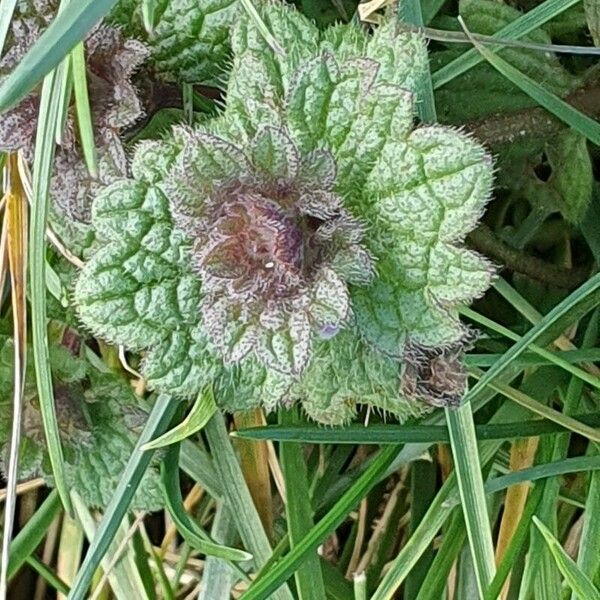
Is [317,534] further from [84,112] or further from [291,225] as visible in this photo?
[84,112]

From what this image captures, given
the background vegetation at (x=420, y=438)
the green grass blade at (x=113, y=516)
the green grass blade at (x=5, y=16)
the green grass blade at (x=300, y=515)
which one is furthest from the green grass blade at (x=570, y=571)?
the green grass blade at (x=5, y=16)

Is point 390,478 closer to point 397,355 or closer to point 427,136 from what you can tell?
point 397,355

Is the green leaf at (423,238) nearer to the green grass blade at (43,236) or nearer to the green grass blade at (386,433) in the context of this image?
the green grass blade at (386,433)

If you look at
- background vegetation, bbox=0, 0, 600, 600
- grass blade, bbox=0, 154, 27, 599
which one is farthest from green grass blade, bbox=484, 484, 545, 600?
grass blade, bbox=0, 154, 27, 599

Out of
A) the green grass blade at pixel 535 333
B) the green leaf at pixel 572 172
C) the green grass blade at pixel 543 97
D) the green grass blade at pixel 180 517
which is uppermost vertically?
the green grass blade at pixel 543 97

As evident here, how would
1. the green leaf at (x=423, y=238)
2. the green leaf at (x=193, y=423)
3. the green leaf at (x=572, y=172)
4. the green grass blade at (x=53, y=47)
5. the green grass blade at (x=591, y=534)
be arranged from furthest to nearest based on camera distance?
the green leaf at (x=572, y=172), the green grass blade at (x=591, y=534), the green leaf at (x=193, y=423), the green leaf at (x=423, y=238), the green grass blade at (x=53, y=47)
